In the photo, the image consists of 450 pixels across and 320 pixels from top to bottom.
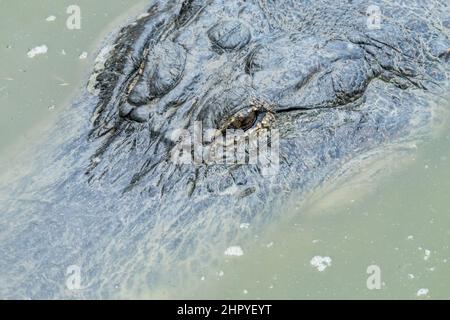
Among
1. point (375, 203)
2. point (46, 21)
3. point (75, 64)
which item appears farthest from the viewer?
point (46, 21)

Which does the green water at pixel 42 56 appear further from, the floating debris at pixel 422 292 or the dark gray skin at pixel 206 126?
the floating debris at pixel 422 292

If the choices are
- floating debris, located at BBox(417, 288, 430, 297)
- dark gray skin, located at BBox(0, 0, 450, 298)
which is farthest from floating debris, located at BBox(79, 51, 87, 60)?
floating debris, located at BBox(417, 288, 430, 297)

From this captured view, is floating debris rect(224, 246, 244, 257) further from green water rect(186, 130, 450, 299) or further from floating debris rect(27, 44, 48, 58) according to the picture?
floating debris rect(27, 44, 48, 58)
